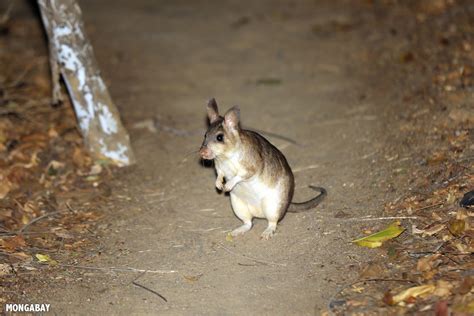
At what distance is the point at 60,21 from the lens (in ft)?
25.5

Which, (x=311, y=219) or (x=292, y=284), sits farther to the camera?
(x=311, y=219)

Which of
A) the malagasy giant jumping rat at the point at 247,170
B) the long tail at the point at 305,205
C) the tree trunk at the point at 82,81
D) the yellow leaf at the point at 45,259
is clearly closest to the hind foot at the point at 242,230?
the malagasy giant jumping rat at the point at 247,170

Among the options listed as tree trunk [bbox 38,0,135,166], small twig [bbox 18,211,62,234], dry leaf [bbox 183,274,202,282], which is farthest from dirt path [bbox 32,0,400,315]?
small twig [bbox 18,211,62,234]

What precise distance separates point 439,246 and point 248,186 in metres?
1.74

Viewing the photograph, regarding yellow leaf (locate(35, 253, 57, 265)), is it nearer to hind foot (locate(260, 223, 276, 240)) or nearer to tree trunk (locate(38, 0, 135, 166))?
hind foot (locate(260, 223, 276, 240))

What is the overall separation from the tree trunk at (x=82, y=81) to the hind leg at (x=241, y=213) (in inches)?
89.1

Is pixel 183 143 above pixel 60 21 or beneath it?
beneath

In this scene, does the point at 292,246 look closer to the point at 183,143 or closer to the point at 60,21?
the point at 183,143

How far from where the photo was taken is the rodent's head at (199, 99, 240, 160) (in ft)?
20.1

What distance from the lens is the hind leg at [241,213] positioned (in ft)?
21.4

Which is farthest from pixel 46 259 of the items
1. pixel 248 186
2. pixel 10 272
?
pixel 248 186

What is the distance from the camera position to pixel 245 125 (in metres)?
9.04

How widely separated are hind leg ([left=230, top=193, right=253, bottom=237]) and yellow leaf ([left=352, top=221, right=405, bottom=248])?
41.7 inches

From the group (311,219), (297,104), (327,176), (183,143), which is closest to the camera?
(311,219)
